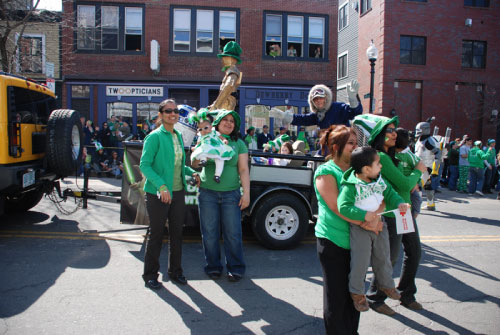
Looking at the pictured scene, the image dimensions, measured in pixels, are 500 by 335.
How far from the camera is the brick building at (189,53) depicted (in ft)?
59.7

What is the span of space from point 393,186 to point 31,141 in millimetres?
5673

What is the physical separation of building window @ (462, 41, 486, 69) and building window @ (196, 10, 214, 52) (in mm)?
14995

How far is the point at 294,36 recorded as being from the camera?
63.8 ft

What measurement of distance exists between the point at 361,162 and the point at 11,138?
5.28 metres

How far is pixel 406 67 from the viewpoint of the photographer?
22.0 metres

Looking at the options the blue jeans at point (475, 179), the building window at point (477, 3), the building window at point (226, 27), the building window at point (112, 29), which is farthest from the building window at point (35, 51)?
the building window at point (477, 3)

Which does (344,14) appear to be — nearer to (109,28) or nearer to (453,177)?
(109,28)

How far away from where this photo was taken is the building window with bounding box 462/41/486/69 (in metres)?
22.9

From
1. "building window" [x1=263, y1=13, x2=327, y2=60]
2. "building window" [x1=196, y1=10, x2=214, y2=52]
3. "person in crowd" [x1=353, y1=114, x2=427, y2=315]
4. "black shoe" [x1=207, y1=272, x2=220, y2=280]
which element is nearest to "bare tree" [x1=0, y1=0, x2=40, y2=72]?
"building window" [x1=196, y1=10, x2=214, y2=52]

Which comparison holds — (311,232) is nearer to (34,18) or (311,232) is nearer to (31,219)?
(31,219)

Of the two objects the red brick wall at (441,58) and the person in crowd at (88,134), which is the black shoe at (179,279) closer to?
the person in crowd at (88,134)

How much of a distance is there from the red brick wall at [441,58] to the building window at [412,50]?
326mm

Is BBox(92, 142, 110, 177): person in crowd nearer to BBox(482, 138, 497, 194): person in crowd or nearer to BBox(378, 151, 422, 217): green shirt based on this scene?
BBox(378, 151, 422, 217): green shirt

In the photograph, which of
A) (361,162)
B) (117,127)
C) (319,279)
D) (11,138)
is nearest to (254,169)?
(319,279)
